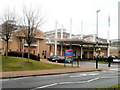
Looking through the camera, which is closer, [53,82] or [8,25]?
[53,82]

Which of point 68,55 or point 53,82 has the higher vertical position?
point 68,55

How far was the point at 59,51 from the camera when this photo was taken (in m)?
57.4

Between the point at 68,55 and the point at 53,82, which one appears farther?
the point at 68,55

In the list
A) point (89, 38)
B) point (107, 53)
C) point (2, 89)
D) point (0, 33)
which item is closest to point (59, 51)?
point (89, 38)

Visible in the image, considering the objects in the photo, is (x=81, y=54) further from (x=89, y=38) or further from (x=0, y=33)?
(x=0, y=33)

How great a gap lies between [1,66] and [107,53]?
5715 centimetres

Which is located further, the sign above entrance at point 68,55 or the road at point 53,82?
the sign above entrance at point 68,55

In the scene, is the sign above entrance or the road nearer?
the road

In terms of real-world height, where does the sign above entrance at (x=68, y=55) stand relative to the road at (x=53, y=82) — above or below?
above

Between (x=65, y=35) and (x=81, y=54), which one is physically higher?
(x=65, y=35)

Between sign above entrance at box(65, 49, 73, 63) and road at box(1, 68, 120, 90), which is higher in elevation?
sign above entrance at box(65, 49, 73, 63)

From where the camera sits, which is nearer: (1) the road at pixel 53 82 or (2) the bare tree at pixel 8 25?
(1) the road at pixel 53 82

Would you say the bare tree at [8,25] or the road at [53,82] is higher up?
the bare tree at [8,25]

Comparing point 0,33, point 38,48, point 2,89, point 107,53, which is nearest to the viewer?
point 2,89
